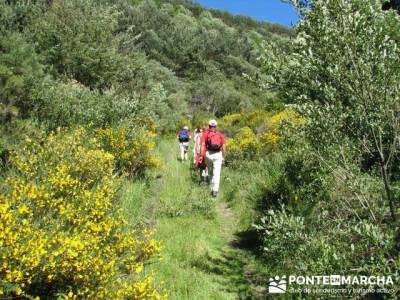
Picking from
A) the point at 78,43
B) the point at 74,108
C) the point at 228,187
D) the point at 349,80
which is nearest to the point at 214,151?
the point at 228,187

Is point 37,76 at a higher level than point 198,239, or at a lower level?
higher

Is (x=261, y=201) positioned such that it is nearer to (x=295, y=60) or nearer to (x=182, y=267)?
(x=182, y=267)

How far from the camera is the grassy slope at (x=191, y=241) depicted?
6.41m

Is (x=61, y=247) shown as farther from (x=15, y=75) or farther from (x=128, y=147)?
(x=128, y=147)

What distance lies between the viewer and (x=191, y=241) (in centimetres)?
805

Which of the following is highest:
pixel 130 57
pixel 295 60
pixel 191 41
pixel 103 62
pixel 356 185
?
pixel 191 41

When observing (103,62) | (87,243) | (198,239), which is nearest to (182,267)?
(198,239)

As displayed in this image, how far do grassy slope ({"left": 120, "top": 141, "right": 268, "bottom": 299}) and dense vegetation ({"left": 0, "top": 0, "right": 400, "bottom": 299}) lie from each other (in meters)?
0.03

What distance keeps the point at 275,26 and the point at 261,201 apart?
9377cm

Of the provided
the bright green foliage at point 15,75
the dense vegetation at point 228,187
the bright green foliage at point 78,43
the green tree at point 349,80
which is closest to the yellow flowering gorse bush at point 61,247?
the dense vegetation at point 228,187

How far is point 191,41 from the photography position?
137 ft

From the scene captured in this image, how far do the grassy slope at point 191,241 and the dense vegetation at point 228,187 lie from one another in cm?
3

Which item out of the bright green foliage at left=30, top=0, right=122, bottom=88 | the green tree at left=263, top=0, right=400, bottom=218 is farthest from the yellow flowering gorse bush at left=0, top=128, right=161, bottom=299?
the bright green foliage at left=30, top=0, right=122, bottom=88

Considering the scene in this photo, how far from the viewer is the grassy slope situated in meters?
6.41
